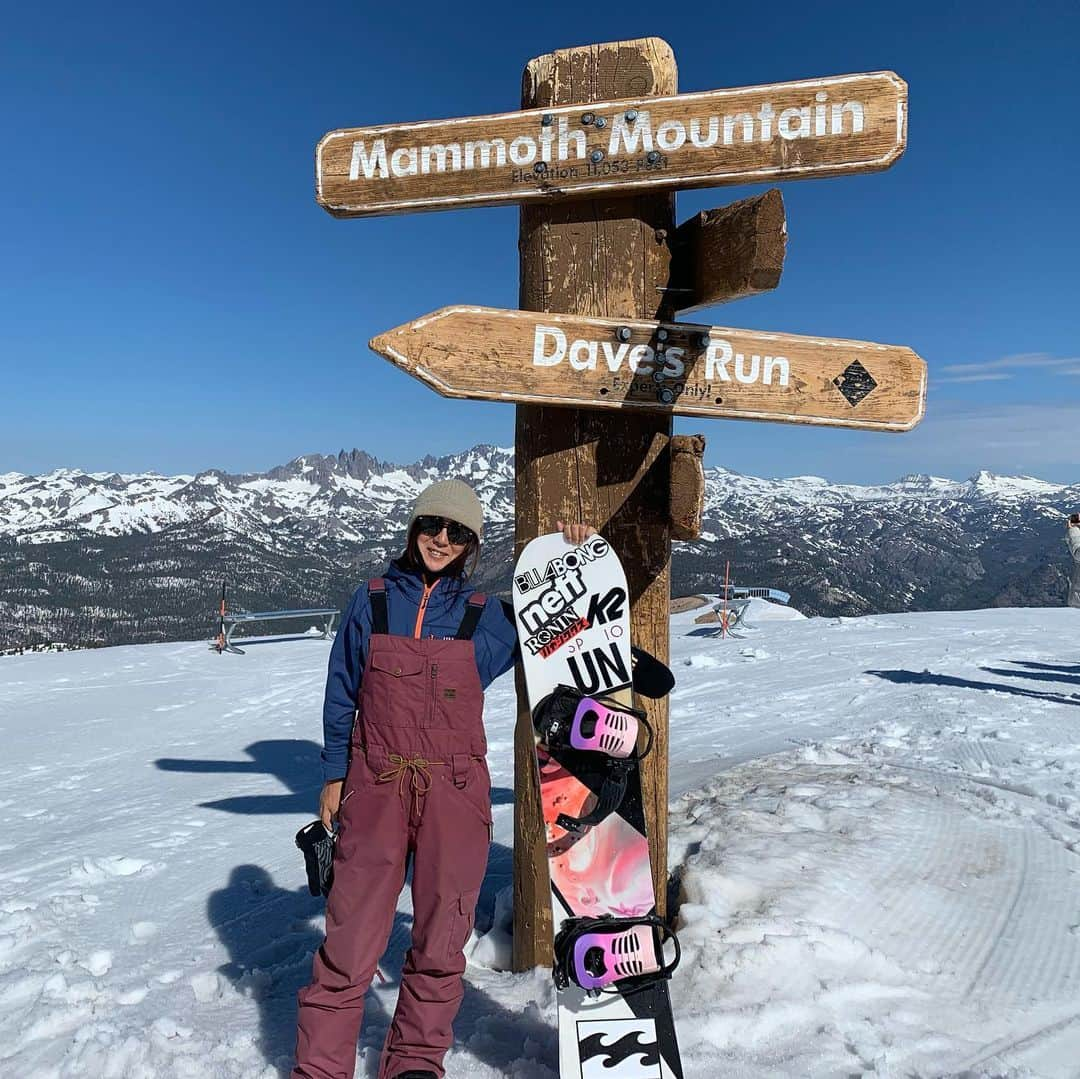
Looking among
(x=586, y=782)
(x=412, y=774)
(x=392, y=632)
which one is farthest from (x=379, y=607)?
(x=586, y=782)

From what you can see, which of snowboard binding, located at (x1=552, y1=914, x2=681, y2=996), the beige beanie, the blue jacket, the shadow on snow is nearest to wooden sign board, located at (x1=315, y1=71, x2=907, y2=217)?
the beige beanie

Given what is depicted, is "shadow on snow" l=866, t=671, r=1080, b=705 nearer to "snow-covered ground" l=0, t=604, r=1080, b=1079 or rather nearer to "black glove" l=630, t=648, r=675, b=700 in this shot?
"snow-covered ground" l=0, t=604, r=1080, b=1079

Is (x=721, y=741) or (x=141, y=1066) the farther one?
(x=721, y=741)

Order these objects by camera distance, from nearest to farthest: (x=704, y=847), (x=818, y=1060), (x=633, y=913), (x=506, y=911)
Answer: (x=818, y=1060), (x=633, y=913), (x=506, y=911), (x=704, y=847)

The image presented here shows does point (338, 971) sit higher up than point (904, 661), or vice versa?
point (338, 971)

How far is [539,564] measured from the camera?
3.09 m

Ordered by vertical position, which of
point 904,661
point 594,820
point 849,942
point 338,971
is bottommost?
point 904,661

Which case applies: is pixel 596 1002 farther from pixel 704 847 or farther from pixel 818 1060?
pixel 704 847

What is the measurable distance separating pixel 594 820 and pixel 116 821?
4.77 metres

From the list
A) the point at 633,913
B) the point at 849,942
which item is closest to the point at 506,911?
the point at 633,913

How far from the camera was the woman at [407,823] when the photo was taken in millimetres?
A: 2648

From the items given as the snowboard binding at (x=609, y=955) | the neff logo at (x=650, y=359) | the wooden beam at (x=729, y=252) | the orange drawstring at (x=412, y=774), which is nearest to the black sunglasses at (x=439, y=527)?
the neff logo at (x=650, y=359)

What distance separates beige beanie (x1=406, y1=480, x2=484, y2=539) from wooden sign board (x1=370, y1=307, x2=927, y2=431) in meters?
0.37

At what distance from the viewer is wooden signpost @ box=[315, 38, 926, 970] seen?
2.85m
